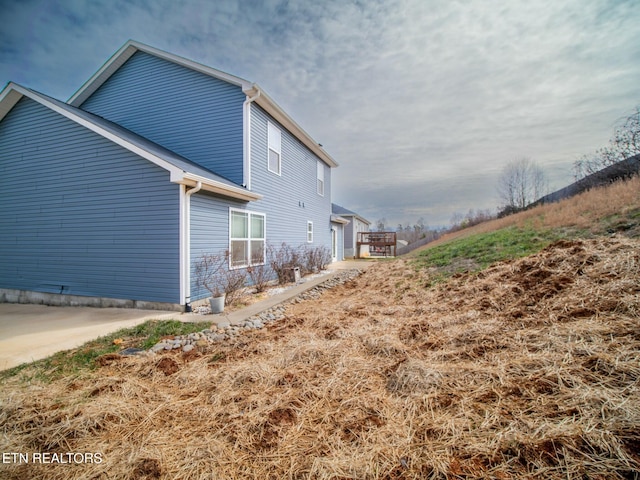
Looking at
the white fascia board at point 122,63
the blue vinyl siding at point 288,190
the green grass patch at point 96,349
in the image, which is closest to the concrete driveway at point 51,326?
the green grass patch at point 96,349

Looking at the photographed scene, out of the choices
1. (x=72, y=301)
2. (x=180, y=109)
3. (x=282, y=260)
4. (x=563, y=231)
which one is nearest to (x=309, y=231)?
(x=282, y=260)

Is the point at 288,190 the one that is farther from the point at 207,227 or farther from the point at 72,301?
the point at 72,301

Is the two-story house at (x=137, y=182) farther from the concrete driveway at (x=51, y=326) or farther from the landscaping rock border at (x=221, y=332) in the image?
the landscaping rock border at (x=221, y=332)

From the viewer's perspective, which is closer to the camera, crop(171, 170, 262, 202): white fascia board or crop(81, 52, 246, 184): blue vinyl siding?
crop(171, 170, 262, 202): white fascia board

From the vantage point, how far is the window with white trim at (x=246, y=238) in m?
7.93

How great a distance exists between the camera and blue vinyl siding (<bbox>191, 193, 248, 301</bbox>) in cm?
652

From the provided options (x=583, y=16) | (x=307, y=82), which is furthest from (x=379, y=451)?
(x=307, y=82)

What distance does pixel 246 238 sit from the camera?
334 inches

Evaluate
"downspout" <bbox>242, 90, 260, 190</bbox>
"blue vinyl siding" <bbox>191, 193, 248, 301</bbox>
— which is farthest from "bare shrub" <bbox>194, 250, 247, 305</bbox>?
"downspout" <bbox>242, 90, 260, 190</bbox>

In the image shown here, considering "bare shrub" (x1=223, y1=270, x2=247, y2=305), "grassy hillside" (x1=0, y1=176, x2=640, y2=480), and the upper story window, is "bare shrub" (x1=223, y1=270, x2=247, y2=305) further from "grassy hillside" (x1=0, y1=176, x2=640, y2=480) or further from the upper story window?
the upper story window

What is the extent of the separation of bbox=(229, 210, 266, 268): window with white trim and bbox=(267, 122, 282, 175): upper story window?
2.03m

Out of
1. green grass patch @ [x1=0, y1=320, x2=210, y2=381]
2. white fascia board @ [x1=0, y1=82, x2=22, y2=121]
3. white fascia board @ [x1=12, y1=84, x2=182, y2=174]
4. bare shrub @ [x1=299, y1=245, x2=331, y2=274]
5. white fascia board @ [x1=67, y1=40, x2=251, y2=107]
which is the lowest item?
green grass patch @ [x1=0, y1=320, x2=210, y2=381]

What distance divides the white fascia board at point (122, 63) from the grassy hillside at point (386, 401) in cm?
784

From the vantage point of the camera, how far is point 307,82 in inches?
406
